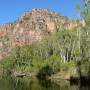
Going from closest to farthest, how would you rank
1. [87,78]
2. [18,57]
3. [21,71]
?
[87,78] → [21,71] → [18,57]

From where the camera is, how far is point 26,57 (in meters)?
157

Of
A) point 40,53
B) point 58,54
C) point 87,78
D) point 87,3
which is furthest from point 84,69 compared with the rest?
point 40,53

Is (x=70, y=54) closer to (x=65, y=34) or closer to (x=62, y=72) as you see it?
(x=65, y=34)

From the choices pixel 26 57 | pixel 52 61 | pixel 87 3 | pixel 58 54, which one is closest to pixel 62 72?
pixel 52 61

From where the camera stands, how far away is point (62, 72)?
10269cm

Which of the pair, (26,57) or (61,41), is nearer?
(61,41)

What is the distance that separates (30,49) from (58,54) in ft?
142

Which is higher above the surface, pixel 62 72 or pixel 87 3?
pixel 87 3

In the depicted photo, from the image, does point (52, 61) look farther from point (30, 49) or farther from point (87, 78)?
point (30, 49)

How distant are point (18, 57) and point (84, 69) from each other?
81981 millimetres

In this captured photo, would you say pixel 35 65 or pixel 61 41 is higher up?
pixel 61 41

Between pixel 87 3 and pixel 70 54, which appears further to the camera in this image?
pixel 70 54

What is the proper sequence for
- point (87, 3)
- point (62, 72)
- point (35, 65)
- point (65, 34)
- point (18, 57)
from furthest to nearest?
point (18, 57) → point (35, 65) → point (65, 34) → point (62, 72) → point (87, 3)

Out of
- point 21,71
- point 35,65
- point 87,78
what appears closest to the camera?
point 87,78
